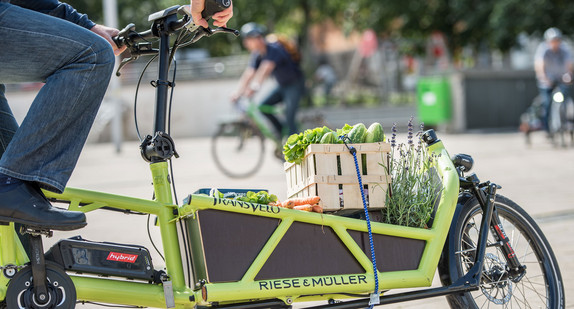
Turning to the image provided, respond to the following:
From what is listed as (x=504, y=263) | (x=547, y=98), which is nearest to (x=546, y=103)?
(x=547, y=98)

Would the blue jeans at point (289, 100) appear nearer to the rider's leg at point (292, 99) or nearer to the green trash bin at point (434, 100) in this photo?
the rider's leg at point (292, 99)

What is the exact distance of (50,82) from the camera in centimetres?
263

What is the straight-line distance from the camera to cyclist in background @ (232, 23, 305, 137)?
10266mm

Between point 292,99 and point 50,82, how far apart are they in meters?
7.77

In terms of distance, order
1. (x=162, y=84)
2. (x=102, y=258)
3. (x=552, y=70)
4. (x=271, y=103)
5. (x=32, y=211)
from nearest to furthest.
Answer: (x=32, y=211)
(x=102, y=258)
(x=162, y=84)
(x=271, y=103)
(x=552, y=70)

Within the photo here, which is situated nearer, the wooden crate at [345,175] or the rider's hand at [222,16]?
the rider's hand at [222,16]

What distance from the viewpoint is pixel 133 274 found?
2824 millimetres

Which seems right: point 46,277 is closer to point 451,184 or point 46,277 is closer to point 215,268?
point 215,268

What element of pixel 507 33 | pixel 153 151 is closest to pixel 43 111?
pixel 153 151

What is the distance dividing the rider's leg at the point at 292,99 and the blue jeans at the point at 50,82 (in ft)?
25.2

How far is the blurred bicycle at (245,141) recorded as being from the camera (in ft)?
34.0

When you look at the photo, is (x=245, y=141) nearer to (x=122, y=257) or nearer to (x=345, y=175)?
(x=345, y=175)

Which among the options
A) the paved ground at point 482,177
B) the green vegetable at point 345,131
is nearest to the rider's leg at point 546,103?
the paved ground at point 482,177

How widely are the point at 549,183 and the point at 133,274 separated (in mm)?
6833
